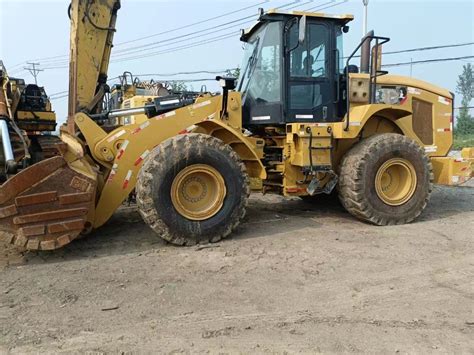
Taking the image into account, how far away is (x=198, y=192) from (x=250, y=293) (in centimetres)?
186

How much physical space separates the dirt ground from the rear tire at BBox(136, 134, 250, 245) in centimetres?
24

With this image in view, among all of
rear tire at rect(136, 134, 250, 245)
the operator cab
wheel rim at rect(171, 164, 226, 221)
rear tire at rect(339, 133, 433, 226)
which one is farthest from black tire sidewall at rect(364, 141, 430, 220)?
wheel rim at rect(171, 164, 226, 221)

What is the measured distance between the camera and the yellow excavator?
5.14m

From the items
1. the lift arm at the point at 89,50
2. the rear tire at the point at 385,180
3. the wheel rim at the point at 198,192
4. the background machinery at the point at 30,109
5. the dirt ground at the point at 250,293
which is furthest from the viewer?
the background machinery at the point at 30,109

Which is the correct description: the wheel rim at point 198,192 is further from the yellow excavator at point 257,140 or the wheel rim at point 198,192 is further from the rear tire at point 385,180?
the rear tire at point 385,180

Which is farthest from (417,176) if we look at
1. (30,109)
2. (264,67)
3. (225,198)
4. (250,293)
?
(30,109)

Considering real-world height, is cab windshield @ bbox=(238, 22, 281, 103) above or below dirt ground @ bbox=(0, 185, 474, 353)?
above

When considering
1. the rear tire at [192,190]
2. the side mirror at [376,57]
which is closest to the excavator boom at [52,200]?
the rear tire at [192,190]

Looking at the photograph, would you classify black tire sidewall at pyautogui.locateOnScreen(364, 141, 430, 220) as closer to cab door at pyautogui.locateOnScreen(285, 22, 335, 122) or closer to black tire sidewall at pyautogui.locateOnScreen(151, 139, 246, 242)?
cab door at pyautogui.locateOnScreen(285, 22, 335, 122)

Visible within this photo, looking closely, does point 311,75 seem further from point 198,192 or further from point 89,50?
point 89,50

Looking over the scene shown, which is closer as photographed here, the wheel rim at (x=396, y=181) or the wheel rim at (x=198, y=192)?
the wheel rim at (x=198, y=192)

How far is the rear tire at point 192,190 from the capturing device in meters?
5.06

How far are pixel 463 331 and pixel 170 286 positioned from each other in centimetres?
235

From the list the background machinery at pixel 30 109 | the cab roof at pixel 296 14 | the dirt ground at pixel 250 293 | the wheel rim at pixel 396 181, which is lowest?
the dirt ground at pixel 250 293
